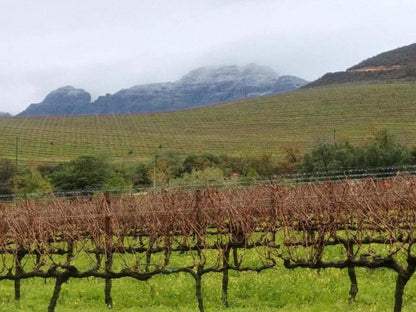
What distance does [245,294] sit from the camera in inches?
518

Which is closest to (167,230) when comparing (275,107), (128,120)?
(275,107)

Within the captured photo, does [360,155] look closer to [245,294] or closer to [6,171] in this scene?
[245,294]

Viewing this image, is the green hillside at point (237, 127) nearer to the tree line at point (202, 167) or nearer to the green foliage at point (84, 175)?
the tree line at point (202, 167)

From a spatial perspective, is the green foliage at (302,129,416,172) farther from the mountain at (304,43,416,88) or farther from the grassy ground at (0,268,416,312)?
the mountain at (304,43,416,88)

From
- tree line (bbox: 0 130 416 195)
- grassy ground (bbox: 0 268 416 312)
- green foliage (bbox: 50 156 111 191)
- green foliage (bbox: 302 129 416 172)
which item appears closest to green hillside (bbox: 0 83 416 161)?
tree line (bbox: 0 130 416 195)

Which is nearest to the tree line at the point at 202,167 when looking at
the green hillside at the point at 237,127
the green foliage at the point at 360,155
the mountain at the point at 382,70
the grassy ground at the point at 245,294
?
the green foliage at the point at 360,155

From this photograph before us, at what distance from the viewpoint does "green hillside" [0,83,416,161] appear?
74.3 m

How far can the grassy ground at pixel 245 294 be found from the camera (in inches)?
473

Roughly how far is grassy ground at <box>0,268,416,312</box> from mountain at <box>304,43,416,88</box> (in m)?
89.7

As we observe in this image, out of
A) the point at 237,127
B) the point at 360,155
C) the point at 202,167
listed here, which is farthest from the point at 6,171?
the point at 360,155

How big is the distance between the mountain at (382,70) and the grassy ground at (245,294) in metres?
89.7

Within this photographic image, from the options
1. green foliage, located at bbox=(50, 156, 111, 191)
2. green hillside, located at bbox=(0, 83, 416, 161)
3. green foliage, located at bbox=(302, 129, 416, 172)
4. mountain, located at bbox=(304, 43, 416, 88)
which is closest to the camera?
green foliage, located at bbox=(302, 129, 416, 172)

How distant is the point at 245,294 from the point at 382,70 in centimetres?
10672

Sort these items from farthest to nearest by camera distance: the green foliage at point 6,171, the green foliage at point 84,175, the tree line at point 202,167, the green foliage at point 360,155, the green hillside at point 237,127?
the green hillside at point 237,127, the green foliage at point 6,171, the green foliage at point 84,175, the tree line at point 202,167, the green foliage at point 360,155
